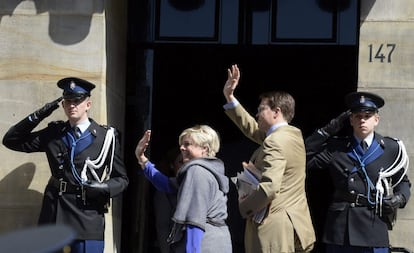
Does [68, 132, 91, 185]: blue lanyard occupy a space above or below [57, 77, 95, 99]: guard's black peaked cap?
below

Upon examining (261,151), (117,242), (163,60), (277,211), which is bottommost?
(117,242)

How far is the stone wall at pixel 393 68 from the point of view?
673 cm

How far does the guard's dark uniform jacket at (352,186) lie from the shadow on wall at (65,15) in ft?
6.61

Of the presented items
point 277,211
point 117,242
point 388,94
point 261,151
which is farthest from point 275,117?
point 117,242

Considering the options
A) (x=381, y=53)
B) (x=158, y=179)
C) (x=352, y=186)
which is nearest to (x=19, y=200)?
(x=158, y=179)

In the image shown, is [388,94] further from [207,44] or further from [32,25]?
[32,25]

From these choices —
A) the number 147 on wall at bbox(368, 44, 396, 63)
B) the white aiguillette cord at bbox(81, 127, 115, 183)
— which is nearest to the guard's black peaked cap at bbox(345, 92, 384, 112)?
the number 147 on wall at bbox(368, 44, 396, 63)

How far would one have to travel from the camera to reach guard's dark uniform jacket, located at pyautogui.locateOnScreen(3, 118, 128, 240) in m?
6.22

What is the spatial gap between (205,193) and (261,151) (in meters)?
0.45

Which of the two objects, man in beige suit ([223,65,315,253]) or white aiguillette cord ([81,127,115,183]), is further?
white aiguillette cord ([81,127,115,183])

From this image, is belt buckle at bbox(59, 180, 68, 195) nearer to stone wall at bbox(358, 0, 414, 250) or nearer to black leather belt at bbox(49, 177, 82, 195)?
black leather belt at bbox(49, 177, 82, 195)

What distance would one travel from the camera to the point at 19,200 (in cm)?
688

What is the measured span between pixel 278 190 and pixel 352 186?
82 cm

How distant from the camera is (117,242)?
7395 mm
